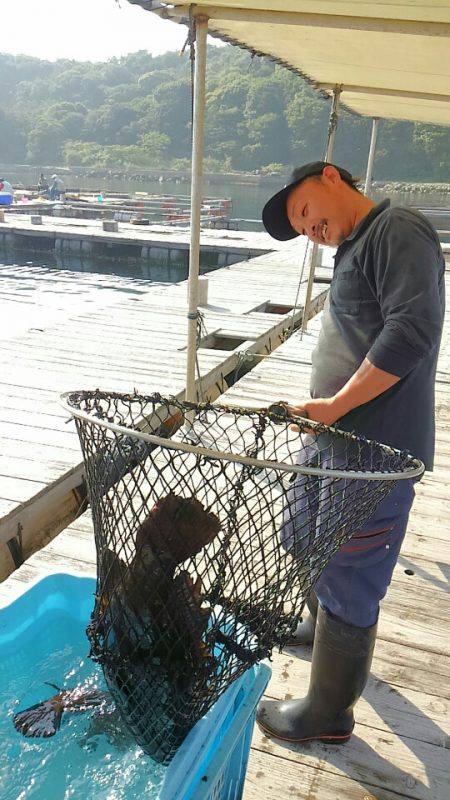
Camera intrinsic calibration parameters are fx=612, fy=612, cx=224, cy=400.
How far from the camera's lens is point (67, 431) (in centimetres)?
518

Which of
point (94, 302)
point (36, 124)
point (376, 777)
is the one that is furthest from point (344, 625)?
point (36, 124)

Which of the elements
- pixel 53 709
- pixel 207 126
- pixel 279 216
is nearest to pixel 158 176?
pixel 207 126

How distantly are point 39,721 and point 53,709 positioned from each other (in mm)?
55

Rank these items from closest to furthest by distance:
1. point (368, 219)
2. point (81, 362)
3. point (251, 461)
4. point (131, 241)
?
point (251, 461), point (368, 219), point (81, 362), point (131, 241)

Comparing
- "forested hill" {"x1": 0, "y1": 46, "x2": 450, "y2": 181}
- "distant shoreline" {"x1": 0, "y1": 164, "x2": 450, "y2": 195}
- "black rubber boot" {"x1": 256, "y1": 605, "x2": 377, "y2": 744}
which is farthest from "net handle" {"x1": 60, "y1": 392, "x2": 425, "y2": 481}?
"distant shoreline" {"x1": 0, "y1": 164, "x2": 450, "y2": 195}

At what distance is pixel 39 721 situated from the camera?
203 centimetres

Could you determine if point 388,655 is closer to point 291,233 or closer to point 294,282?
point 291,233

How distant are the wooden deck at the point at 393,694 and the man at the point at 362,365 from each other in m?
0.12

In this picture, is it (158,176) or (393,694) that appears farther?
(158,176)

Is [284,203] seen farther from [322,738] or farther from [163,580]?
[322,738]

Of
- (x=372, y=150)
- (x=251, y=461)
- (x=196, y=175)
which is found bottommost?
(x=251, y=461)

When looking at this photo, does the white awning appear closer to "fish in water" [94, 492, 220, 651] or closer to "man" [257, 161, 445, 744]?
"man" [257, 161, 445, 744]

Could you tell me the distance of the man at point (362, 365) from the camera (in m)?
1.73

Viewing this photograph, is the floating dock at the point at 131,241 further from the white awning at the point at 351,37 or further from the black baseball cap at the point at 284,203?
→ the black baseball cap at the point at 284,203
